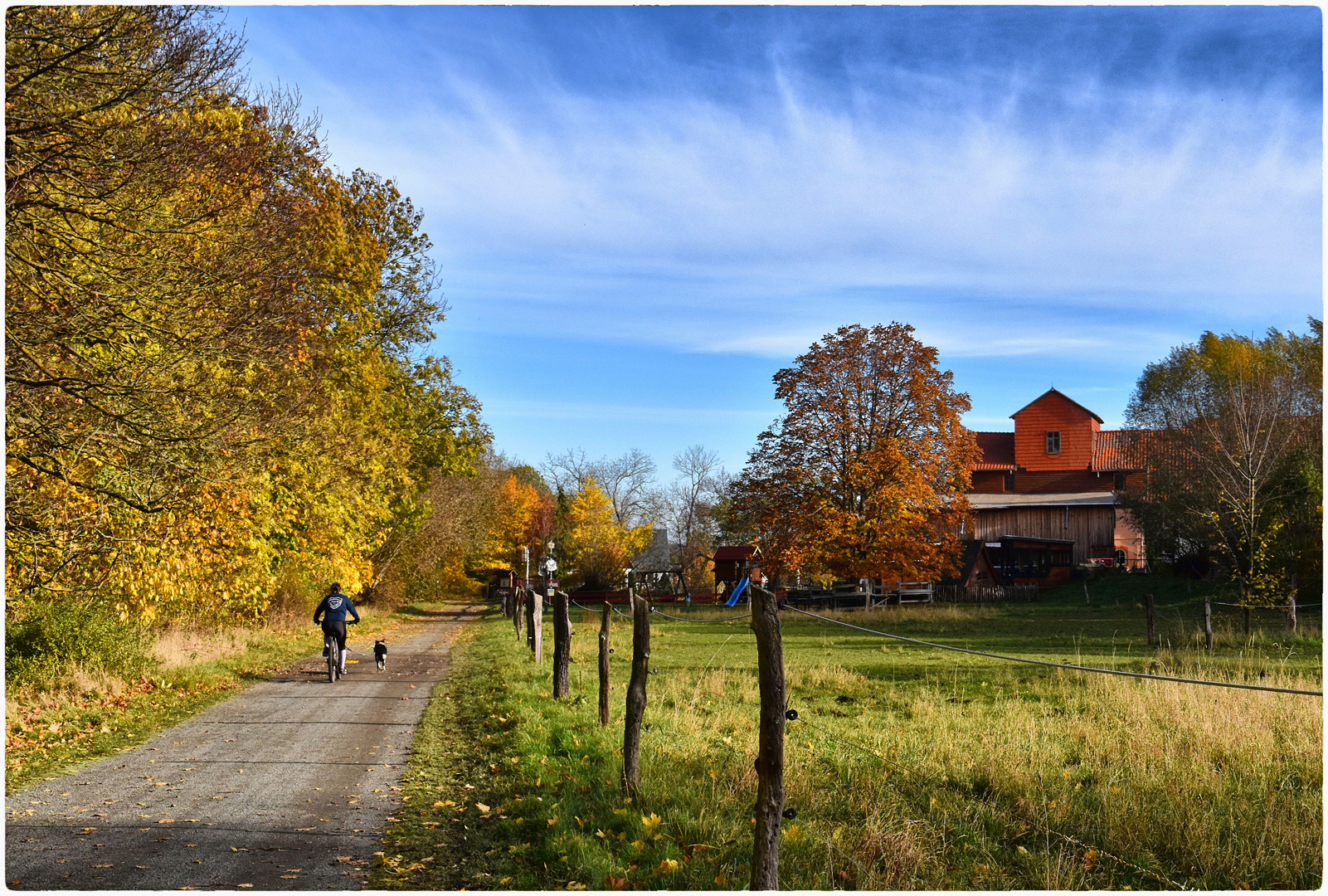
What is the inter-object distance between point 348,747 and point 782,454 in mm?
27045

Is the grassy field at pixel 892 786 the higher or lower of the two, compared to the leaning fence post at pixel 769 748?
lower

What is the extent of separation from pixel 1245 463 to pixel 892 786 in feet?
70.2

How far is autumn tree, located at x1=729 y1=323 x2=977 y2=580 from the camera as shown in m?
33.5

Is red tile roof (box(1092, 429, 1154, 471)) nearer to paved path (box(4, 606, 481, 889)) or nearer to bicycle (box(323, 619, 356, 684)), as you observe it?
bicycle (box(323, 619, 356, 684))

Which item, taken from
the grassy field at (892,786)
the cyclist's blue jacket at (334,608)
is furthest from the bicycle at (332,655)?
the grassy field at (892,786)

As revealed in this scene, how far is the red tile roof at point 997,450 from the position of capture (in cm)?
5769

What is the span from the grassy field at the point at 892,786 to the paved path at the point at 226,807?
1.39ft

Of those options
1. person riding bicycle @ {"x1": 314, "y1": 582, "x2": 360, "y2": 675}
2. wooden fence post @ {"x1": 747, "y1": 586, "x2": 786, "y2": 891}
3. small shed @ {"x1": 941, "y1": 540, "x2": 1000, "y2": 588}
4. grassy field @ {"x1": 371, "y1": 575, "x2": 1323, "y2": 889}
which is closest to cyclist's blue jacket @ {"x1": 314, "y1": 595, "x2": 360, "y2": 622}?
person riding bicycle @ {"x1": 314, "y1": 582, "x2": 360, "y2": 675}

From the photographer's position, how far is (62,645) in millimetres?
12453

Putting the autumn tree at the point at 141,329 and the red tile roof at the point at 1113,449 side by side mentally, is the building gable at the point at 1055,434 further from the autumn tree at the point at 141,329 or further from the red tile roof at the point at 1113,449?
the autumn tree at the point at 141,329

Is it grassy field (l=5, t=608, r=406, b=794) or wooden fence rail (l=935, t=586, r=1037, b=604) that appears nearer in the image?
grassy field (l=5, t=608, r=406, b=794)

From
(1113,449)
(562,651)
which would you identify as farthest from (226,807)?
(1113,449)

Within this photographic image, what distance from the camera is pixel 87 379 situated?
10.1m

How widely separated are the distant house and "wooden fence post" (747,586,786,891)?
153 feet
